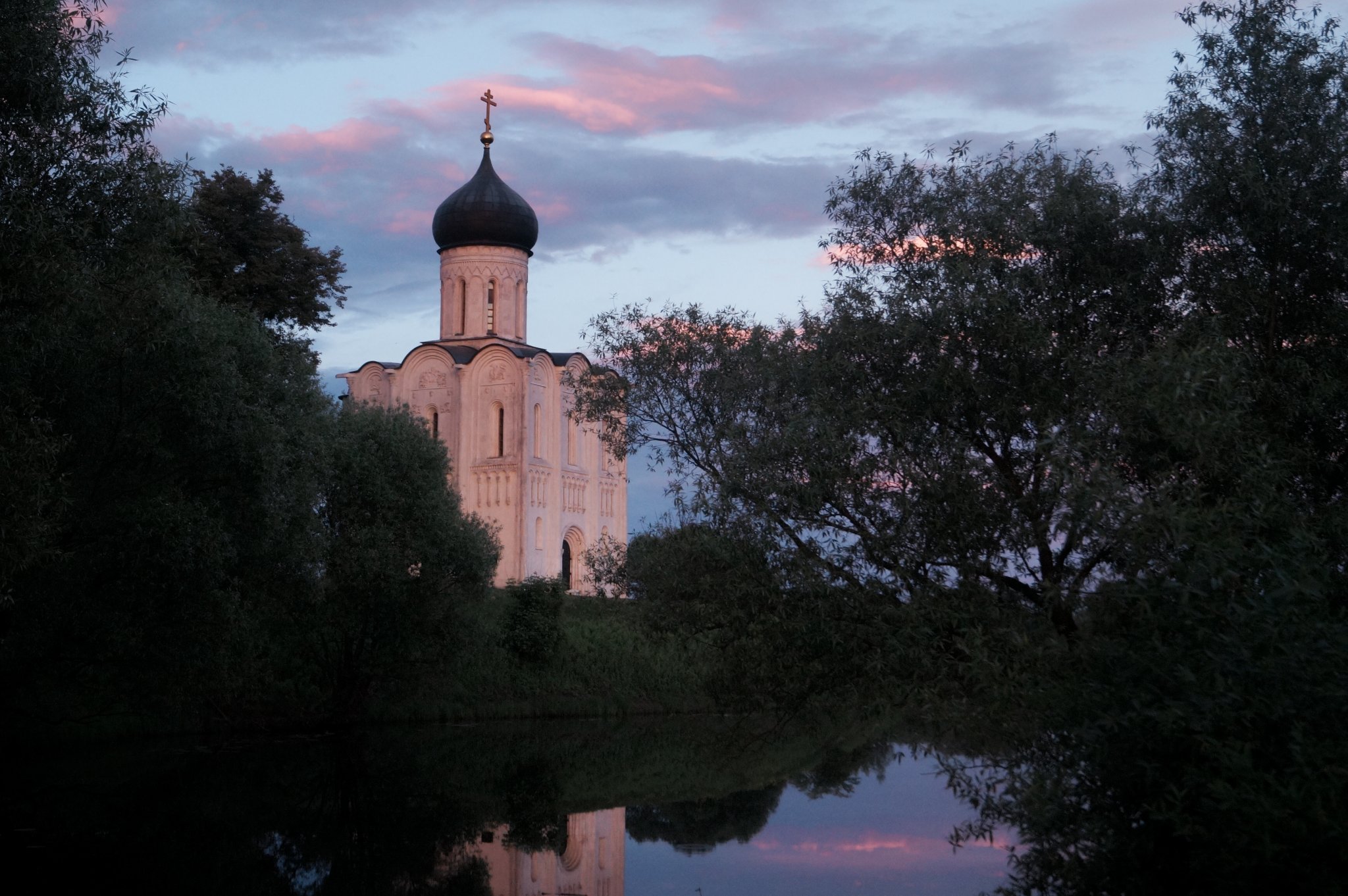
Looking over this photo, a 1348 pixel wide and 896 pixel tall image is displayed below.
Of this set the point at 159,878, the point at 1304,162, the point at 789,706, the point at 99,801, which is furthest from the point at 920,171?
the point at 99,801

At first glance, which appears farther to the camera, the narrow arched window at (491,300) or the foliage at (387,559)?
the narrow arched window at (491,300)

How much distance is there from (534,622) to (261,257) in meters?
12.3

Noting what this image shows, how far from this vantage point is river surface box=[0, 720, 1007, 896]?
1311cm

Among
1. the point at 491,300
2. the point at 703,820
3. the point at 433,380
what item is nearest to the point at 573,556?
the point at 433,380

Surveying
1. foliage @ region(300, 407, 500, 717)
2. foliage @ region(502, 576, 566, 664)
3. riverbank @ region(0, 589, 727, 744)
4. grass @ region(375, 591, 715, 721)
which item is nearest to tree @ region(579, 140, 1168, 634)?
riverbank @ region(0, 589, 727, 744)

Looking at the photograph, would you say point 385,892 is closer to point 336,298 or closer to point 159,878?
point 159,878

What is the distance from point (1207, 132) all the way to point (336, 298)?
24.0 metres

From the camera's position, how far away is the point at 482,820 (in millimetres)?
17438

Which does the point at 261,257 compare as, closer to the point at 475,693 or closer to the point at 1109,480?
the point at 475,693

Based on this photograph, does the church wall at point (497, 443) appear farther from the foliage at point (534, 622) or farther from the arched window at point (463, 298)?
the foliage at point (534, 622)

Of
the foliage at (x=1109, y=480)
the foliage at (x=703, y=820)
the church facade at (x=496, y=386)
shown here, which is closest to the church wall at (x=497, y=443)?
the church facade at (x=496, y=386)

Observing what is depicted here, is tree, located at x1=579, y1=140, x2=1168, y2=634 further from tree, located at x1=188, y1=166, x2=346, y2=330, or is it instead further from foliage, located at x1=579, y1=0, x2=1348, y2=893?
tree, located at x1=188, y1=166, x2=346, y2=330

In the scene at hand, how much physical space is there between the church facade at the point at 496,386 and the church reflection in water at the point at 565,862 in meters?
34.3

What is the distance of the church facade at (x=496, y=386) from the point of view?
51.9 meters
